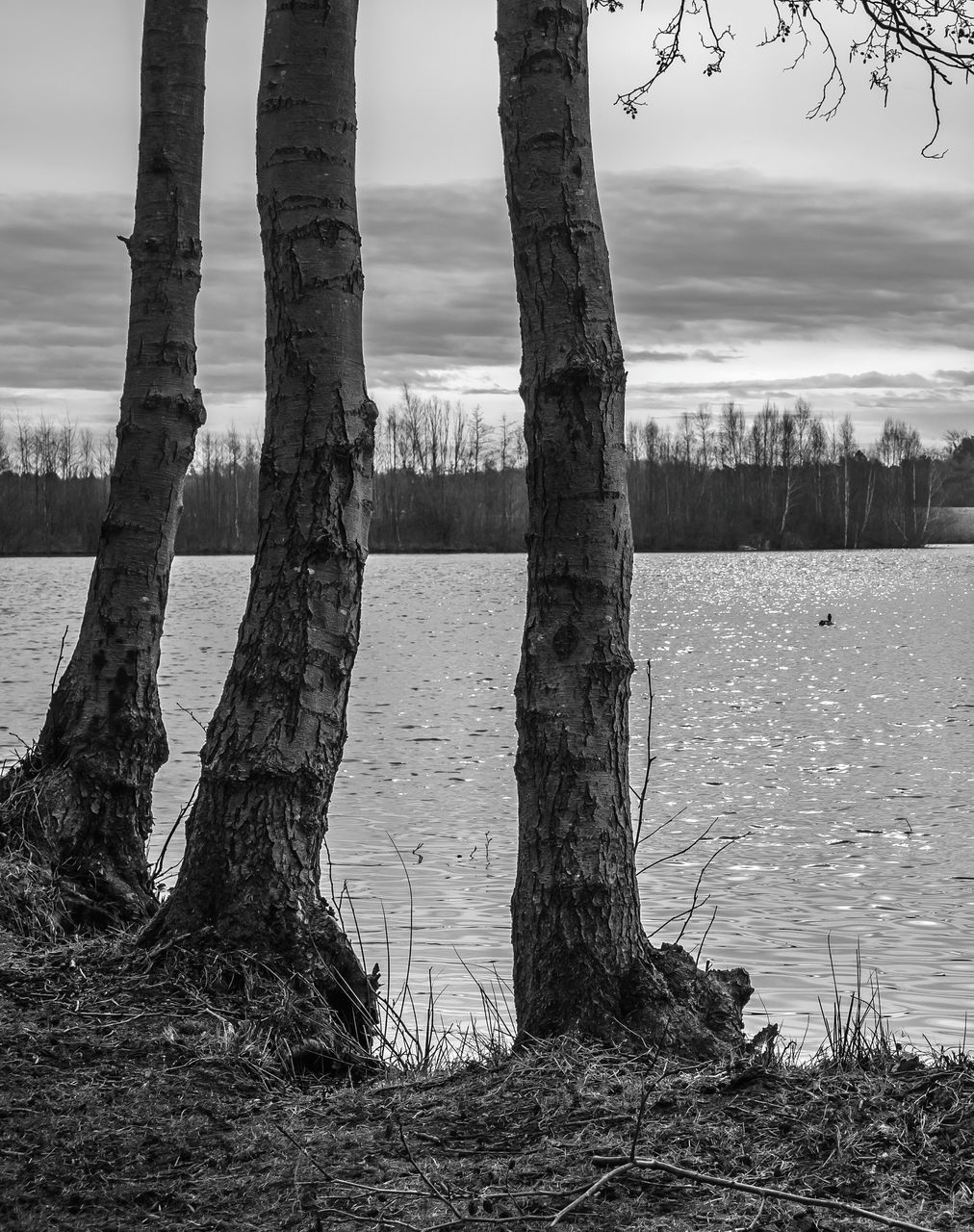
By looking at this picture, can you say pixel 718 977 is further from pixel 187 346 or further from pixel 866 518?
pixel 866 518

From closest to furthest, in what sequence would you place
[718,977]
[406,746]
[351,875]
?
[718,977], [351,875], [406,746]

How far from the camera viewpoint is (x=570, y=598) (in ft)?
12.5

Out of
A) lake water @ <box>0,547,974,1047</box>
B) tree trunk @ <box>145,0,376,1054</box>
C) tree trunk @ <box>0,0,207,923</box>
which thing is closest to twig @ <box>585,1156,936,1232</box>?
tree trunk @ <box>145,0,376,1054</box>

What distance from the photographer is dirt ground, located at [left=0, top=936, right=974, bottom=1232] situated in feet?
8.50

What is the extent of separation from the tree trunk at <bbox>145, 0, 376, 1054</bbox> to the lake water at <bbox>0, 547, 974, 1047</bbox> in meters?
1.37

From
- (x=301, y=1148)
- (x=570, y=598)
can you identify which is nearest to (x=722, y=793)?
(x=570, y=598)

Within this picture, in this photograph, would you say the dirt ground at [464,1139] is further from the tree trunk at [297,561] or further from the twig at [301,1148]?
the tree trunk at [297,561]

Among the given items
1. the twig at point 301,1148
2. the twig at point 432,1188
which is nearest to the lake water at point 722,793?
the twig at point 301,1148

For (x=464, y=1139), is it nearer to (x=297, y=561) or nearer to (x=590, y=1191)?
(x=590, y=1191)

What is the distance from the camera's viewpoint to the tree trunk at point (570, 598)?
3.79m

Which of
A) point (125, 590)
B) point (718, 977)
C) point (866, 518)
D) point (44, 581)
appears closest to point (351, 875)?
point (125, 590)

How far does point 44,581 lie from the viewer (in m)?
55.0

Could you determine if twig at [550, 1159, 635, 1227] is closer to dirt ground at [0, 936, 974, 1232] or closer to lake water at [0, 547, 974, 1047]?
dirt ground at [0, 936, 974, 1232]

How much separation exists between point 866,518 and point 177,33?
301ft
